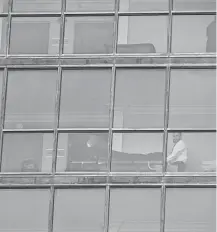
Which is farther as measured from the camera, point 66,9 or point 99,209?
point 66,9

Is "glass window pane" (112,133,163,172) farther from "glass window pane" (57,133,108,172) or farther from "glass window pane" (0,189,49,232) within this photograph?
"glass window pane" (0,189,49,232)

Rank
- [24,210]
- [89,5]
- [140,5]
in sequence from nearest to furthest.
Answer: [24,210], [140,5], [89,5]

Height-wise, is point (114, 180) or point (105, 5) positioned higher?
point (105, 5)

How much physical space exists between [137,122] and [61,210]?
9.22 ft

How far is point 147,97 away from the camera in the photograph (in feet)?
92.4

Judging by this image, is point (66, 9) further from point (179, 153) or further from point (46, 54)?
point (179, 153)

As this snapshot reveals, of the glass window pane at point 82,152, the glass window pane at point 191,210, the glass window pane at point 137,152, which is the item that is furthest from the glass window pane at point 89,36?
the glass window pane at point 191,210

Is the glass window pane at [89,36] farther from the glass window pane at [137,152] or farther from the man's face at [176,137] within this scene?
the man's face at [176,137]

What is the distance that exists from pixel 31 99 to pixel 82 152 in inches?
75.4

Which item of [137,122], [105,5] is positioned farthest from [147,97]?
[105,5]

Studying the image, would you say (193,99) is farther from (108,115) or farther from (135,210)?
(135,210)

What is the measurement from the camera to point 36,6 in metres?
29.4

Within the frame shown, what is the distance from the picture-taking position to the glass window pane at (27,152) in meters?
28.0

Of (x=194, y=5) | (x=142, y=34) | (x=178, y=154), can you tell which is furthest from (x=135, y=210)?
(x=194, y=5)
